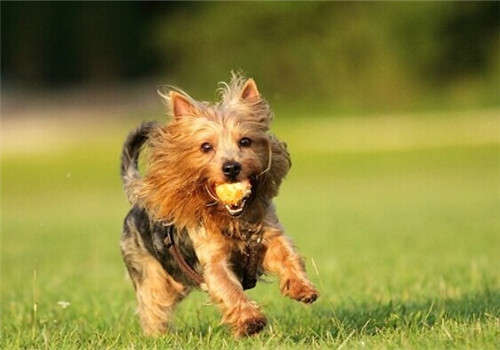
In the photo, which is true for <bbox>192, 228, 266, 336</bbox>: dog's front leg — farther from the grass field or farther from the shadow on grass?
the shadow on grass

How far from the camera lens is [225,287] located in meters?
6.40

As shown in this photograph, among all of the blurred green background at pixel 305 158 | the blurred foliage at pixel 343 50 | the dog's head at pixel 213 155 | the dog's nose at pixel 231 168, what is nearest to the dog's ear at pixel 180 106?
the dog's head at pixel 213 155

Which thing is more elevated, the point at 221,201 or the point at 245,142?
→ the point at 245,142

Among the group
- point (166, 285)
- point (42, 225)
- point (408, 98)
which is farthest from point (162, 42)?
point (166, 285)

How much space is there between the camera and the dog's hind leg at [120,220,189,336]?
7363mm

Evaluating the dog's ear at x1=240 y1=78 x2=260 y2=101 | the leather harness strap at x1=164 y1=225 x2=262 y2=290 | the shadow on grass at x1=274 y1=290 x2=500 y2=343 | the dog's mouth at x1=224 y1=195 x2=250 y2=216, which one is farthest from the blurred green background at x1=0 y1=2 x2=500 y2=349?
the dog's ear at x1=240 y1=78 x2=260 y2=101

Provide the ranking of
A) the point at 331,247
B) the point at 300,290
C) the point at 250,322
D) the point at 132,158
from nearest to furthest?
1. the point at 250,322
2. the point at 300,290
3. the point at 132,158
4. the point at 331,247

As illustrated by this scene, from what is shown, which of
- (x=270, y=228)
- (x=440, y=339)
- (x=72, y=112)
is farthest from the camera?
(x=72, y=112)

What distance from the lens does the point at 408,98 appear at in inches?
1905

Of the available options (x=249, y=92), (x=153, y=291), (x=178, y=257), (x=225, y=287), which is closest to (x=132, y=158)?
(x=153, y=291)

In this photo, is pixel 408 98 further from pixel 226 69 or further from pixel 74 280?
pixel 74 280

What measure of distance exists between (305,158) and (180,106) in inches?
1102

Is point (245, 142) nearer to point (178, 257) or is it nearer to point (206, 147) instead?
point (206, 147)

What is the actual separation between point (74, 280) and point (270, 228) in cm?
535
